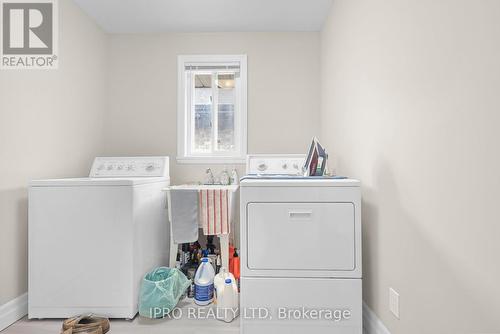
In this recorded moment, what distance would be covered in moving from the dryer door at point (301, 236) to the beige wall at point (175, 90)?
1.44 m

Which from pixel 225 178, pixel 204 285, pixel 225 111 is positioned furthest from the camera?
pixel 225 111

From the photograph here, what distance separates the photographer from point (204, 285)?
198cm

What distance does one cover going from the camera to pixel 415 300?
111 centimetres

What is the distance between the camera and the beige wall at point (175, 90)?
2791 mm

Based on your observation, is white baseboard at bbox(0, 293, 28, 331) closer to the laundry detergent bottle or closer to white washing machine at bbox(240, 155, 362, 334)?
the laundry detergent bottle

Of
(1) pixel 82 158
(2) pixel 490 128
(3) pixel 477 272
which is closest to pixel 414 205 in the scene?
(3) pixel 477 272

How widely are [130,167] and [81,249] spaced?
3.15ft

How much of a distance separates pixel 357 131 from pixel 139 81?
2.22 m

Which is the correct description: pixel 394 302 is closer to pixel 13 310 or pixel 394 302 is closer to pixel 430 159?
pixel 430 159

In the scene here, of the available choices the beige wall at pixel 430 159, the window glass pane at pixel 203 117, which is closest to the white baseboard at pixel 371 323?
the beige wall at pixel 430 159

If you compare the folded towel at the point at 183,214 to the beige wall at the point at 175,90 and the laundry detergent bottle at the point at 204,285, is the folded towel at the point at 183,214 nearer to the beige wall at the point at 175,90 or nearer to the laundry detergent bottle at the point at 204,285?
the laundry detergent bottle at the point at 204,285
